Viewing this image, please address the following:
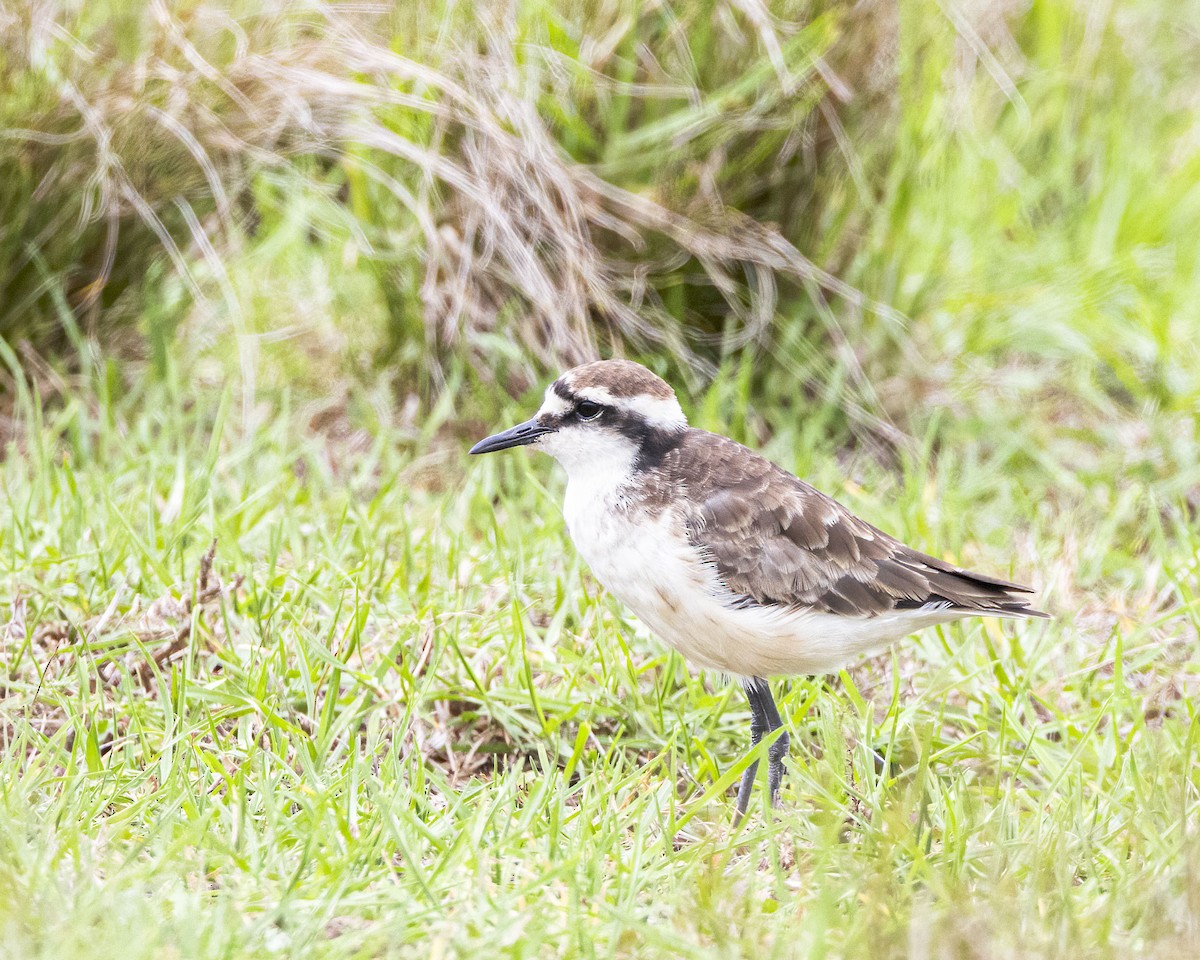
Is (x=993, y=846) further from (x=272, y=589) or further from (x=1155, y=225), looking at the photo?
(x=1155, y=225)

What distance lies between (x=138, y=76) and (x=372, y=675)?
9.91 feet

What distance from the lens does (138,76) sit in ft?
19.8

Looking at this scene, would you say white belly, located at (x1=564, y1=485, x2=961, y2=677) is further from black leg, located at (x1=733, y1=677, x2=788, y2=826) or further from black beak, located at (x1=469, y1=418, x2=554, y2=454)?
black beak, located at (x1=469, y1=418, x2=554, y2=454)

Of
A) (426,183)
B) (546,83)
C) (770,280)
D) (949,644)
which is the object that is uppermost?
(546,83)

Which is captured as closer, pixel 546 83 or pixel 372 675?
pixel 372 675

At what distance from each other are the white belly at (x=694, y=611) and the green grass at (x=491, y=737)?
258 millimetres

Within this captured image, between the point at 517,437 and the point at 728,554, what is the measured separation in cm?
81

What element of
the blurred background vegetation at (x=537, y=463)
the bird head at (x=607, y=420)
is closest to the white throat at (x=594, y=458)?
the bird head at (x=607, y=420)

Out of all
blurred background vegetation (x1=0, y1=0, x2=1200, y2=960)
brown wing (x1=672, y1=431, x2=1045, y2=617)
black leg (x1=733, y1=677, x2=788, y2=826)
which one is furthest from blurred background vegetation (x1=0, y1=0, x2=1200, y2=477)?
black leg (x1=733, y1=677, x2=788, y2=826)

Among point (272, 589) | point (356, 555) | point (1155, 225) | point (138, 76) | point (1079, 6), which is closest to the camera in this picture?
point (272, 589)

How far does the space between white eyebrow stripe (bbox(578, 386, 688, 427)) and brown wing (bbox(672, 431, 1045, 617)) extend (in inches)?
4.8

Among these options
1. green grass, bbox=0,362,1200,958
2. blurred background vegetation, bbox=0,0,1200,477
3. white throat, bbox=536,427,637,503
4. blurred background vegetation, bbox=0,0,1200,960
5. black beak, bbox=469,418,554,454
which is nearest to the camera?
green grass, bbox=0,362,1200,958

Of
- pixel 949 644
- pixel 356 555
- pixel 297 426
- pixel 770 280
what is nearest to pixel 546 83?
pixel 770 280

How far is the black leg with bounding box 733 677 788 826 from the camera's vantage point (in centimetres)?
423
